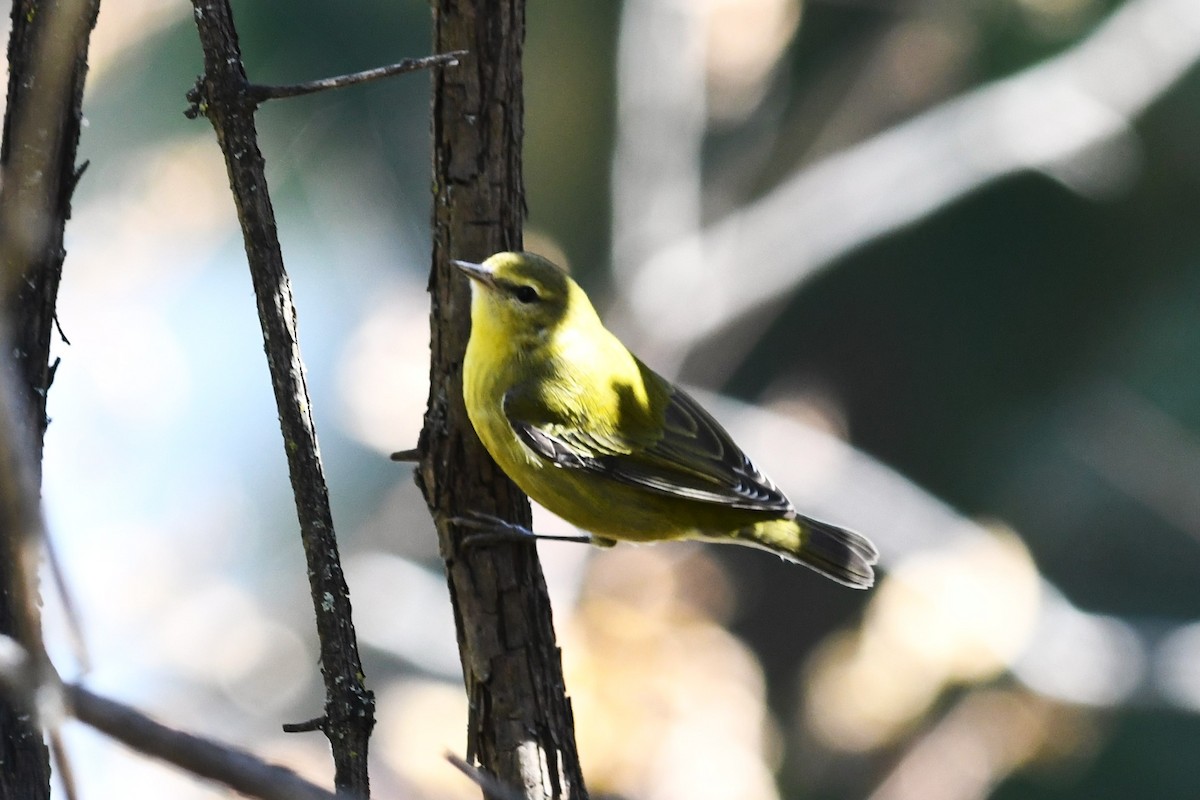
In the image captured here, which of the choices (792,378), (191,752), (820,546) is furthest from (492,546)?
(792,378)

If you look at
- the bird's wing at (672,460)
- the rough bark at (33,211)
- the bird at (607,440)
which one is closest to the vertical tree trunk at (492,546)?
the bird at (607,440)

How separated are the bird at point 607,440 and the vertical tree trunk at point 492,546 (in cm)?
34

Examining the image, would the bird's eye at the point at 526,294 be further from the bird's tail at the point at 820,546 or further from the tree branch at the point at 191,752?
the tree branch at the point at 191,752

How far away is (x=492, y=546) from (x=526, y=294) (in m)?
0.89

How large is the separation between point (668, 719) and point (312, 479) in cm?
488

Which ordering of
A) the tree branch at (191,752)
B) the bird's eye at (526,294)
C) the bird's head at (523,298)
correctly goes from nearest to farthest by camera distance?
the tree branch at (191,752) → the bird's head at (523,298) → the bird's eye at (526,294)

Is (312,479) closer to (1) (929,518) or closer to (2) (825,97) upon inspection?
(1) (929,518)

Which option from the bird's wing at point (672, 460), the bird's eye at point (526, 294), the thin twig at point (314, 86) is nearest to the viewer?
the thin twig at point (314, 86)

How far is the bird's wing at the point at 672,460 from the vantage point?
11.6ft

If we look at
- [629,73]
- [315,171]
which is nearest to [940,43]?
[629,73]

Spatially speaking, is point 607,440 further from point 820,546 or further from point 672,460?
point 820,546

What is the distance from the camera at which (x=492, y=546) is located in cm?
281

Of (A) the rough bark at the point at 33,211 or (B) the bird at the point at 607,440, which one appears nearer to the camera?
(A) the rough bark at the point at 33,211

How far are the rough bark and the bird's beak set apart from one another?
42.8 inches
